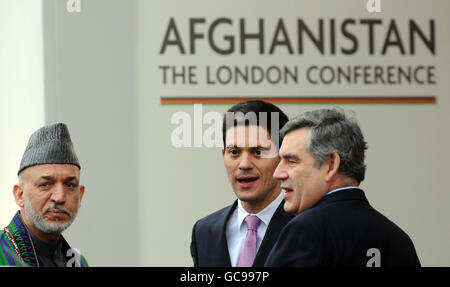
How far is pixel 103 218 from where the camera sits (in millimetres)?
2809

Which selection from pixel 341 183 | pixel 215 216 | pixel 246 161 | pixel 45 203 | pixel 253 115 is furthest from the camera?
pixel 215 216

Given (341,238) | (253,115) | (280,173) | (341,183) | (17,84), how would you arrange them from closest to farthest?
(341,238), (341,183), (280,173), (253,115), (17,84)

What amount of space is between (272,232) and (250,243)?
0.27 ft

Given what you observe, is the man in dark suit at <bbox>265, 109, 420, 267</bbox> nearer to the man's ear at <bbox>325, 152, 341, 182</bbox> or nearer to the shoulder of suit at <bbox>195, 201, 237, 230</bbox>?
the man's ear at <bbox>325, 152, 341, 182</bbox>

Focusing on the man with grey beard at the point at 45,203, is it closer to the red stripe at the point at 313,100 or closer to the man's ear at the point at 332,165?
the red stripe at the point at 313,100

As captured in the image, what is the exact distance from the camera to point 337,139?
209 centimetres

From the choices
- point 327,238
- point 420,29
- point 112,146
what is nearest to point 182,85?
point 112,146

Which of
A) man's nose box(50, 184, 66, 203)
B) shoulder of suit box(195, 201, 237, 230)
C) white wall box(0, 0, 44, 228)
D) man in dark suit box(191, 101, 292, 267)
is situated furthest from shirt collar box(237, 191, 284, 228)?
white wall box(0, 0, 44, 228)

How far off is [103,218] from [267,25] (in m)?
1.02

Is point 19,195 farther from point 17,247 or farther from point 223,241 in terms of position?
point 223,241

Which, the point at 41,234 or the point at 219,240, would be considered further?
the point at 219,240

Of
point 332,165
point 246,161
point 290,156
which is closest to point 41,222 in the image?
point 246,161
